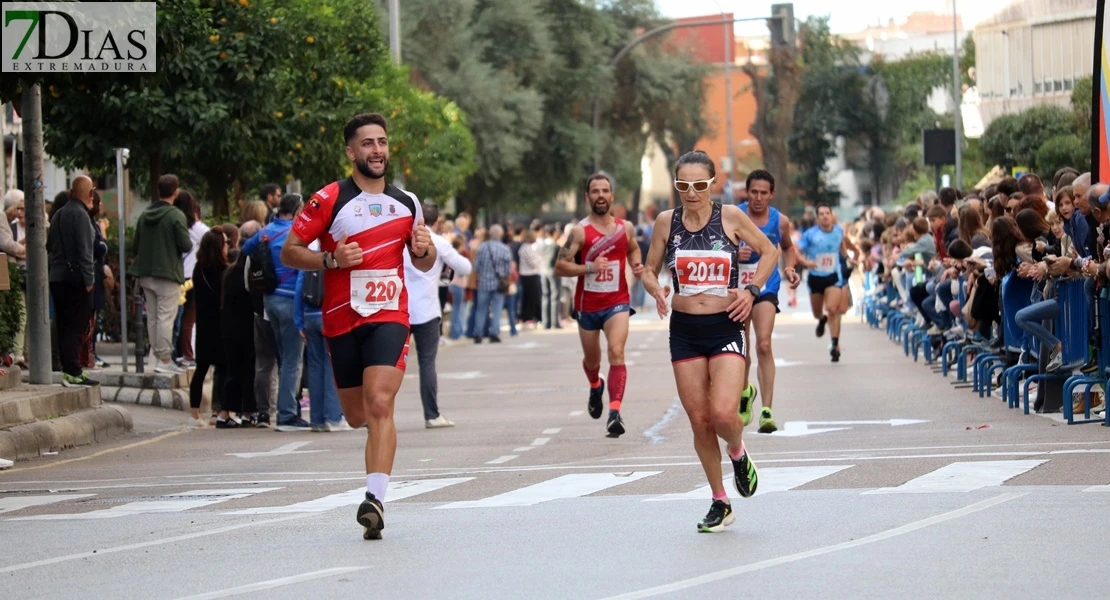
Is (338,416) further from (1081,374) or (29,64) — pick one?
(1081,374)

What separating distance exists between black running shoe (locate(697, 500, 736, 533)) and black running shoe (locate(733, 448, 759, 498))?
25 cm

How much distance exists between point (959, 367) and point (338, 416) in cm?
660

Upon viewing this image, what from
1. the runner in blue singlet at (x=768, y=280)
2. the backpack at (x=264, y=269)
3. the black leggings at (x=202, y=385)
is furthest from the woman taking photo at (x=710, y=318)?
the black leggings at (x=202, y=385)

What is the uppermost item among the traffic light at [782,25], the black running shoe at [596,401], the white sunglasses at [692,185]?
the traffic light at [782,25]

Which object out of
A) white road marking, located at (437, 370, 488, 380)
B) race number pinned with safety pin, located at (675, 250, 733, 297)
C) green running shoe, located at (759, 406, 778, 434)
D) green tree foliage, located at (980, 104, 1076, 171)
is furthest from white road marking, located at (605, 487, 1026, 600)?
green tree foliage, located at (980, 104, 1076, 171)

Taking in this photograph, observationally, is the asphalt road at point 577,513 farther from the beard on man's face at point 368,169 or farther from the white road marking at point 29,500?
the beard on man's face at point 368,169

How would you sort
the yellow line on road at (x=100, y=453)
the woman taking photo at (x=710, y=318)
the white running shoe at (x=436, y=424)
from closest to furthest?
the woman taking photo at (x=710, y=318)
the yellow line on road at (x=100, y=453)
the white running shoe at (x=436, y=424)

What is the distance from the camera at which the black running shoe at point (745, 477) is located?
945 centimetres

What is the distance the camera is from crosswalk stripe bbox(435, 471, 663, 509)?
10.6m

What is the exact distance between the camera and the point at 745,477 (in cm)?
946

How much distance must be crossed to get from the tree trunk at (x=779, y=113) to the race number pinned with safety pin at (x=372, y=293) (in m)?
64.0

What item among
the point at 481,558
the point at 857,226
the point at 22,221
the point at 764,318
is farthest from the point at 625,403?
the point at 857,226

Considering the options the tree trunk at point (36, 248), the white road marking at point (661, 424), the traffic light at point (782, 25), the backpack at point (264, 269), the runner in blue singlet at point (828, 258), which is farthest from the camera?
the traffic light at point (782, 25)

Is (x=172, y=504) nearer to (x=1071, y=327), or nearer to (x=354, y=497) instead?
(x=354, y=497)
